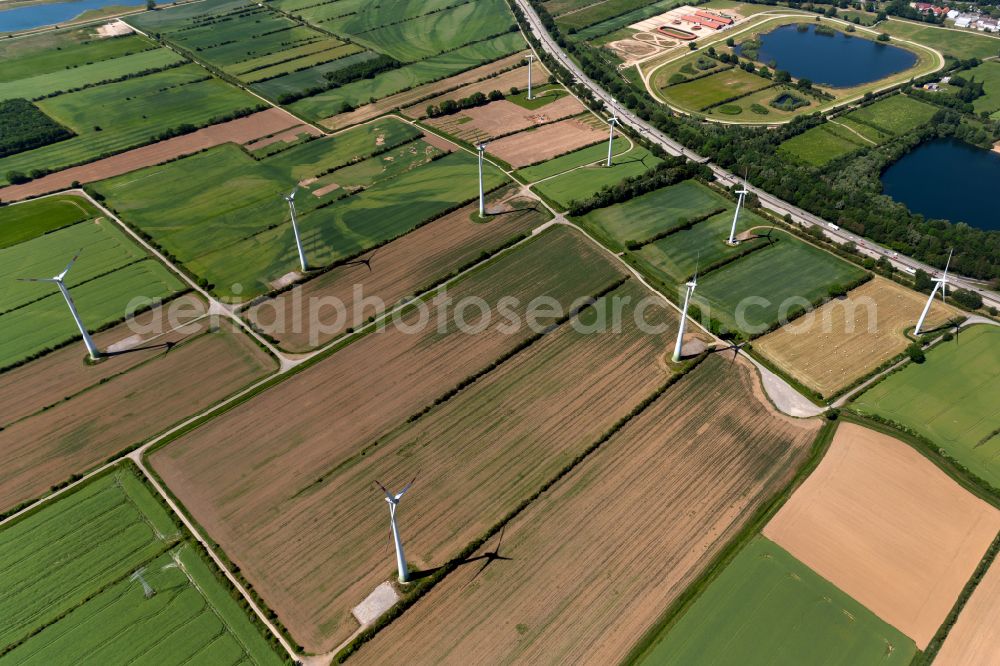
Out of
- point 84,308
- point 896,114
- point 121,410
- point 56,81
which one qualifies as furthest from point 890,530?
point 56,81

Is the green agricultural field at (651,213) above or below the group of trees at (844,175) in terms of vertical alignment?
below

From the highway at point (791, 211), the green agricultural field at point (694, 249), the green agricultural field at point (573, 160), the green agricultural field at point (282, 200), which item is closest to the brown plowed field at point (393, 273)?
the green agricultural field at point (282, 200)

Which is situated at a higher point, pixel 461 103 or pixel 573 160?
pixel 461 103

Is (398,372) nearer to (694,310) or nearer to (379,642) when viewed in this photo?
(379,642)

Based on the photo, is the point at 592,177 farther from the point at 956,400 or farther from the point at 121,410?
the point at 121,410

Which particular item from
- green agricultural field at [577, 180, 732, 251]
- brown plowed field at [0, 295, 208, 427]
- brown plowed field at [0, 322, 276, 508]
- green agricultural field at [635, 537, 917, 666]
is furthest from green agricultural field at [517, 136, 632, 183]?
green agricultural field at [635, 537, 917, 666]

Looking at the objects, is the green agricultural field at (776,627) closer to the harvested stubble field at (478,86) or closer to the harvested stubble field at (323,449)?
the harvested stubble field at (323,449)
